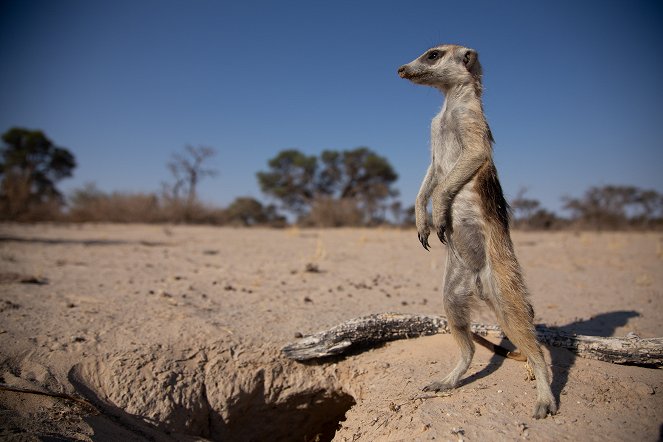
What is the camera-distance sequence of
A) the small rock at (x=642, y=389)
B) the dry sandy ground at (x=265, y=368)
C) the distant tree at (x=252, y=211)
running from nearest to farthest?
the dry sandy ground at (x=265, y=368) → the small rock at (x=642, y=389) → the distant tree at (x=252, y=211)

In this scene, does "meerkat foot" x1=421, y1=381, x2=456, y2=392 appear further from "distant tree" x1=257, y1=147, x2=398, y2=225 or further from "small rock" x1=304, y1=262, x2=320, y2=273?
"distant tree" x1=257, y1=147, x2=398, y2=225

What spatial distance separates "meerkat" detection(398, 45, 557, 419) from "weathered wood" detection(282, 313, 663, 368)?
2.45 ft

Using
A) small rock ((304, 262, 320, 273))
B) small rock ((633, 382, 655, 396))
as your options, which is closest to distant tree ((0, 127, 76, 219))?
small rock ((304, 262, 320, 273))

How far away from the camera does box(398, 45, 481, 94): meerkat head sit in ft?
9.39

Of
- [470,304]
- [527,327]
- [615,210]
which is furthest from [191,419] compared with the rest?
[615,210]

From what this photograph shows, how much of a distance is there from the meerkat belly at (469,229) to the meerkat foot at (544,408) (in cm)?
83

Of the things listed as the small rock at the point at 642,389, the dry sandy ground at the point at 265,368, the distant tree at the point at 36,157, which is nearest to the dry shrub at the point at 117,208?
the distant tree at the point at 36,157

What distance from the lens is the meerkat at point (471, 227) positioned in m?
2.42

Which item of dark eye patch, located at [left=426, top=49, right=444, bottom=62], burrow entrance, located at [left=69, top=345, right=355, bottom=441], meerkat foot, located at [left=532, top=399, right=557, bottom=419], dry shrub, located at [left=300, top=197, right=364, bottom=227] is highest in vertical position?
dark eye patch, located at [left=426, top=49, right=444, bottom=62]

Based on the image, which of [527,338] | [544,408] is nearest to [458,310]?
[527,338]

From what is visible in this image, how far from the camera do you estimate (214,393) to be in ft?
10.9

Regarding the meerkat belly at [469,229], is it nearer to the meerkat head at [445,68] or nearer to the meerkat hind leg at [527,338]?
the meerkat hind leg at [527,338]

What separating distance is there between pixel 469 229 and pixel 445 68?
122 cm

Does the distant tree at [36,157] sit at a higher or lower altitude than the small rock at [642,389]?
higher
